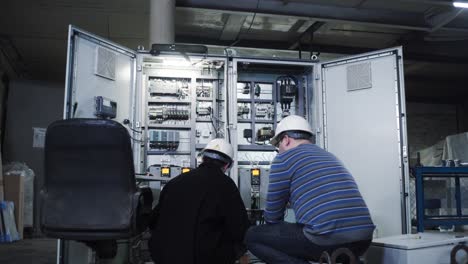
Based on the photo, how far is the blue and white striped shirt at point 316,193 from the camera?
76.2 inches

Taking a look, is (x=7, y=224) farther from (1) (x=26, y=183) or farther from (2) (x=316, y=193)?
(2) (x=316, y=193)

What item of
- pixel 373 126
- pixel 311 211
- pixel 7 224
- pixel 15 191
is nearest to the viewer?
pixel 311 211

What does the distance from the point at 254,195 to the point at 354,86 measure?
1.47m

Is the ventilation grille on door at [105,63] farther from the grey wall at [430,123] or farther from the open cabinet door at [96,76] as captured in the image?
the grey wall at [430,123]

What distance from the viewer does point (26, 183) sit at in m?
6.77

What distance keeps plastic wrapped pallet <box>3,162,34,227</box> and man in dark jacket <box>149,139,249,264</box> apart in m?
5.08

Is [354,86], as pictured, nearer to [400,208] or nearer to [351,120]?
[351,120]

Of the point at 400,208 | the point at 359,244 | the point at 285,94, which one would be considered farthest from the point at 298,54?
the point at 359,244

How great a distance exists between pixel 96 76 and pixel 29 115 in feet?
15.4

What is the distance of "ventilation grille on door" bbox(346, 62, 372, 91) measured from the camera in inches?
158

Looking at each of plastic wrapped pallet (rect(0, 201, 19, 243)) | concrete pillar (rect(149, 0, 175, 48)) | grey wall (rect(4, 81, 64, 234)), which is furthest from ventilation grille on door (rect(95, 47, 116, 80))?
grey wall (rect(4, 81, 64, 234))

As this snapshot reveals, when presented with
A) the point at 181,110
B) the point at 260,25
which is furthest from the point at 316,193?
the point at 260,25

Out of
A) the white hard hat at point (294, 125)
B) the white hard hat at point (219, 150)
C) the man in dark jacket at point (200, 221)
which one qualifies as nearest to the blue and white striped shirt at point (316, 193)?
the white hard hat at point (294, 125)

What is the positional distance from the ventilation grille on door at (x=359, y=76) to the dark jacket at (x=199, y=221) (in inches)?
84.7
